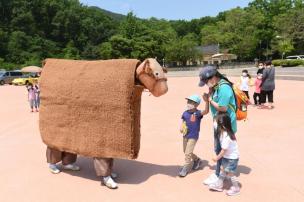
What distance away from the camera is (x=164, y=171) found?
5.98 m

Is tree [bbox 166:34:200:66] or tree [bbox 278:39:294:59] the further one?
tree [bbox 166:34:200:66]

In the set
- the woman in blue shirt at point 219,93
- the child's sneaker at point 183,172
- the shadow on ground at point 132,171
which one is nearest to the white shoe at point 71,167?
the shadow on ground at point 132,171

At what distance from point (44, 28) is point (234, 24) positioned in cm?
3924

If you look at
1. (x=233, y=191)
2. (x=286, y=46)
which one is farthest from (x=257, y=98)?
(x=286, y=46)

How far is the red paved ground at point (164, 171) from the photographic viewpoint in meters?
4.98

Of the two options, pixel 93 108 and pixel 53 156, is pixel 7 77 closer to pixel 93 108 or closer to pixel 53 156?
pixel 53 156

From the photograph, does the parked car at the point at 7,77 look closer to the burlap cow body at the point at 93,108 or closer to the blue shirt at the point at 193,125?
the burlap cow body at the point at 93,108

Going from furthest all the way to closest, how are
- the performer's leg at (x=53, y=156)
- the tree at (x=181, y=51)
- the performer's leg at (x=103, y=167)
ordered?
1. the tree at (x=181, y=51)
2. the performer's leg at (x=53, y=156)
3. the performer's leg at (x=103, y=167)

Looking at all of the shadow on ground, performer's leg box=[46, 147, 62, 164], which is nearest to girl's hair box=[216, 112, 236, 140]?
the shadow on ground

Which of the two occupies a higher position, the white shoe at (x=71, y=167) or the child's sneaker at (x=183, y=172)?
the child's sneaker at (x=183, y=172)

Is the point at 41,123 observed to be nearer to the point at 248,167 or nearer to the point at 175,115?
the point at 248,167

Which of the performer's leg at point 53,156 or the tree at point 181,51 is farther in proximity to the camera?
the tree at point 181,51

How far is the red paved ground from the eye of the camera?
4.98m

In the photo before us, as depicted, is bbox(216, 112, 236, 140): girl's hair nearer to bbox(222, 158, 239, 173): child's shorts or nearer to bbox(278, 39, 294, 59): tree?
bbox(222, 158, 239, 173): child's shorts
